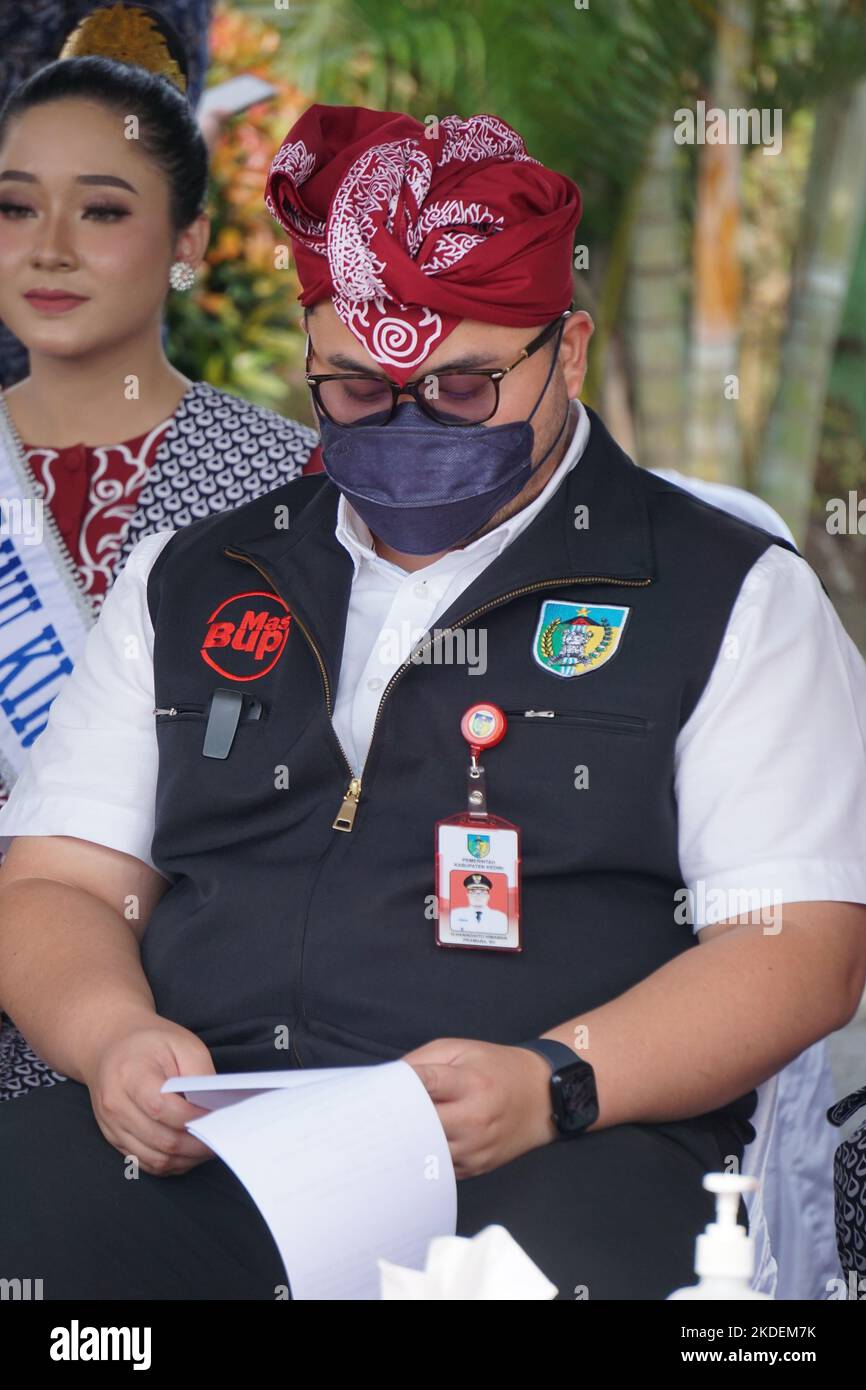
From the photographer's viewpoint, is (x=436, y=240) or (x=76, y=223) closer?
(x=436, y=240)

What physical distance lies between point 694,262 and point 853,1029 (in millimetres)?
2766

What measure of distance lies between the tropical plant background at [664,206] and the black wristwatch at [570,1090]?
3696 mm

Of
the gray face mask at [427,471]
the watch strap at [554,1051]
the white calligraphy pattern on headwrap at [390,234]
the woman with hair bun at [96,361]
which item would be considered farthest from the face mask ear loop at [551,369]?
the woman with hair bun at [96,361]

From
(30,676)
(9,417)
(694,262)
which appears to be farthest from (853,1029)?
(694,262)

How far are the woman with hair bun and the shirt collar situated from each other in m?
0.70

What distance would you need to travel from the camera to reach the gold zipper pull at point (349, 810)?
6.27 ft

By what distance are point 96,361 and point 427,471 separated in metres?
1.06

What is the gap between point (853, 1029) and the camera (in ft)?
11.3

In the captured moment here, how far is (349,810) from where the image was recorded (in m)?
1.91

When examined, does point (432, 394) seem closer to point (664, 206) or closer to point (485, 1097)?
point (485, 1097)

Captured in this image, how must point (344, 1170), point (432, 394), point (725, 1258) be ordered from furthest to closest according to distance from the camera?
1. point (432, 394)
2. point (344, 1170)
3. point (725, 1258)

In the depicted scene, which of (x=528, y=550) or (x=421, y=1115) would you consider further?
(x=528, y=550)

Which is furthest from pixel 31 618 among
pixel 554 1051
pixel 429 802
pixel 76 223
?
pixel 554 1051
